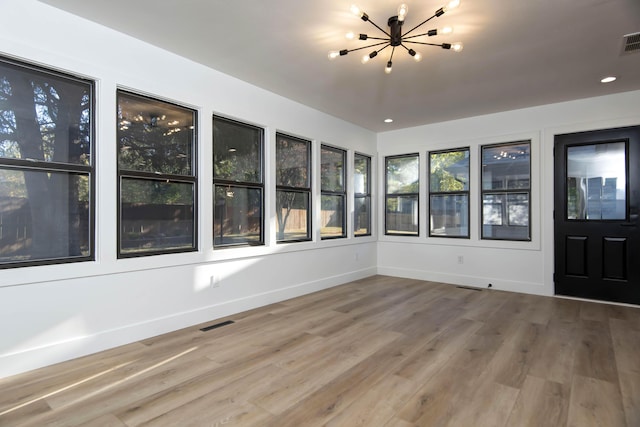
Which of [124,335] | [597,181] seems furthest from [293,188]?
[597,181]

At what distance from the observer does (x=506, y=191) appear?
5250 millimetres

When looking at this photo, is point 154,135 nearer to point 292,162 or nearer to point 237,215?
point 237,215

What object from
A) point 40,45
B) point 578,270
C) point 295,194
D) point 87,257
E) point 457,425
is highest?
point 40,45

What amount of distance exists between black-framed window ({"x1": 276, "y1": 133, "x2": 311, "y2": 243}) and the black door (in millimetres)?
3589

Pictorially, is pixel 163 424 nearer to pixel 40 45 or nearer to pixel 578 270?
pixel 40 45

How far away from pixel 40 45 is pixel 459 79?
3.99 meters

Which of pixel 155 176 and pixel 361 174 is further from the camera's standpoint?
pixel 361 174

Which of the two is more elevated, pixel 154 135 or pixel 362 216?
pixel 154 135

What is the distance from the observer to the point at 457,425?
6.25 ft

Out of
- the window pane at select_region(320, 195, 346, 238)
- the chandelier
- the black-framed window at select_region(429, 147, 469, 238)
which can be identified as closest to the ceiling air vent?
the chandelier

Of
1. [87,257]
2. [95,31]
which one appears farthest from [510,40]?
[87,257]

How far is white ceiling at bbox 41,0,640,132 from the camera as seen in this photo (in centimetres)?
257

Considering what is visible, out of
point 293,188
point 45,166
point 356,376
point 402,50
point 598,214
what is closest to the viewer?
point 356,376

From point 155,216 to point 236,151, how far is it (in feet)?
4.07
